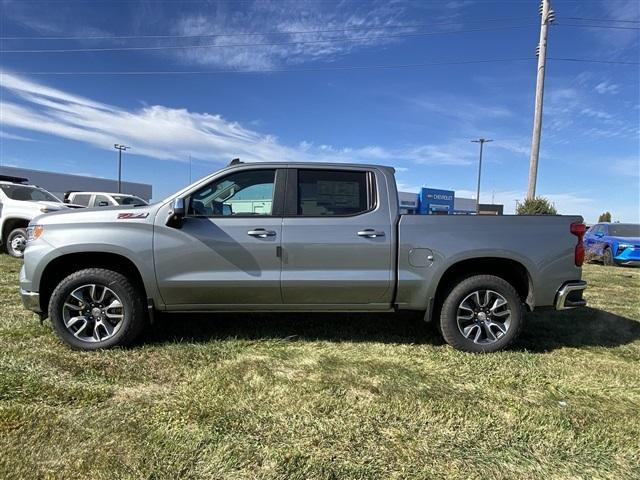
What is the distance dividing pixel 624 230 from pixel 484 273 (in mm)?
11523

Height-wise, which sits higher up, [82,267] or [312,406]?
[82,267]

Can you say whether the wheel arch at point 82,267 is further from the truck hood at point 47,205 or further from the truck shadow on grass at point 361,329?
the truck hood at point 47,205

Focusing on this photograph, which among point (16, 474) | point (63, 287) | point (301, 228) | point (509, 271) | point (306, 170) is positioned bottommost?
point (16, 474)

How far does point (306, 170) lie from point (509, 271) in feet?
7.68

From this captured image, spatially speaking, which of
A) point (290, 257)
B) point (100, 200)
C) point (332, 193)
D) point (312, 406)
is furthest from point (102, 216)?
point (100, 200)

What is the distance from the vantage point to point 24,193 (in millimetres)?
10734

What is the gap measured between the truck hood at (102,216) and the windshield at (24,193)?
25.1 ft

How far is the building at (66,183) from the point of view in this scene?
5156 centimetres

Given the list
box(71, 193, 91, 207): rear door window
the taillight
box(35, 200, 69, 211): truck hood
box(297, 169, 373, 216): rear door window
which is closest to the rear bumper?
the taillight

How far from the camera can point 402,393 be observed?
11.2 ft

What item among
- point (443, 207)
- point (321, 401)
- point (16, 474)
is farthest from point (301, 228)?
point (443, 207)

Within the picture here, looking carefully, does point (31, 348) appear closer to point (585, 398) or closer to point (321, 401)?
point (321, 401)

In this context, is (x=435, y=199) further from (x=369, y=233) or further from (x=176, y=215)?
(x=176, y=215)

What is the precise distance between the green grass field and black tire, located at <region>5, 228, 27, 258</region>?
6214 millimetres
